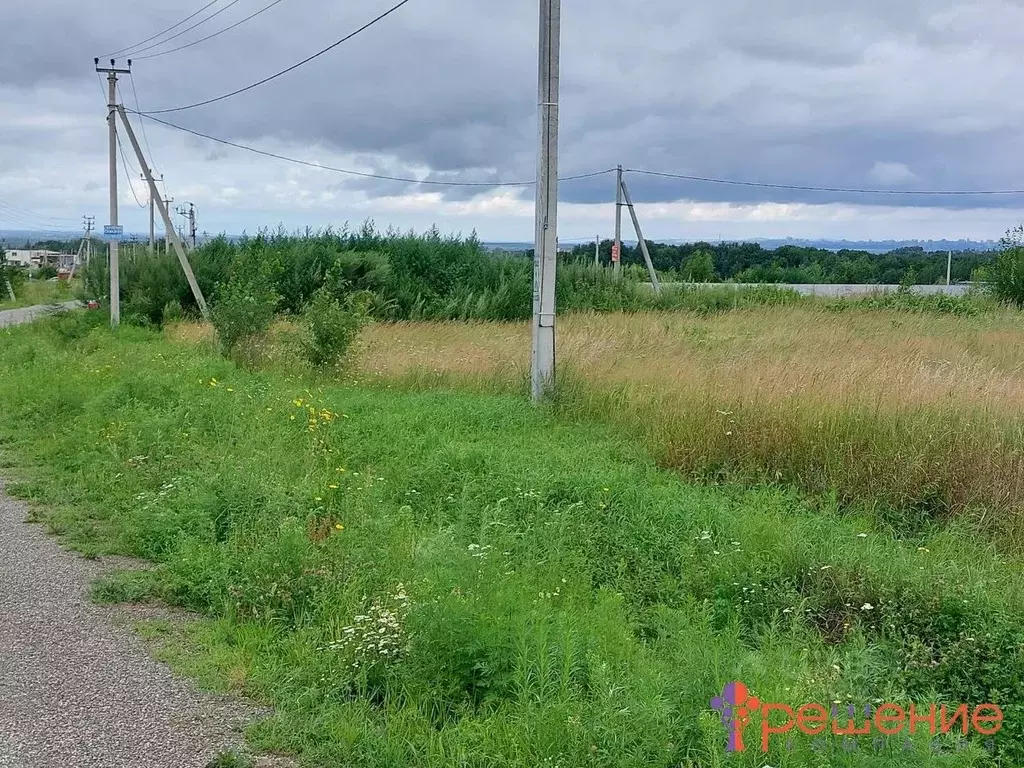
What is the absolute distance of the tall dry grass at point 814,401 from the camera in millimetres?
6504

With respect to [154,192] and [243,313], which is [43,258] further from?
[243,313]

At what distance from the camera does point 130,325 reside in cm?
2155

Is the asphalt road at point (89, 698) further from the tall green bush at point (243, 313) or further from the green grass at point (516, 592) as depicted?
the tall green bush at point (243, 313)

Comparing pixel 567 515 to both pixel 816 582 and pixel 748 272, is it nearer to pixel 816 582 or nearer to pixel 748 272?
pixel 816 582

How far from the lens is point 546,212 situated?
9898 millimetres

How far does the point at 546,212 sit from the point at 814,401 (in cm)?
390

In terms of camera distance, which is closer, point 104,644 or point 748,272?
point 104,644

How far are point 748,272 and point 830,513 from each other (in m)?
38.3

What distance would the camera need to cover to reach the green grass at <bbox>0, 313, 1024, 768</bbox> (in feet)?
11.3

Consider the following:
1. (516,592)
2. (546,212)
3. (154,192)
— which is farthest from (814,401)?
(154,192)

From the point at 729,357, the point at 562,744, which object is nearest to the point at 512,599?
the point at 562,744

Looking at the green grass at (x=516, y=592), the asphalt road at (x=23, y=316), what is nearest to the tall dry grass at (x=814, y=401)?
the green grass at (x=516, y=592)

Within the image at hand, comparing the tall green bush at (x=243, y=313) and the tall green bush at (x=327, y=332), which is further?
the tall green bush at (x=243, y=313)

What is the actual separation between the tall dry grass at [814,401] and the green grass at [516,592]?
49 cm
